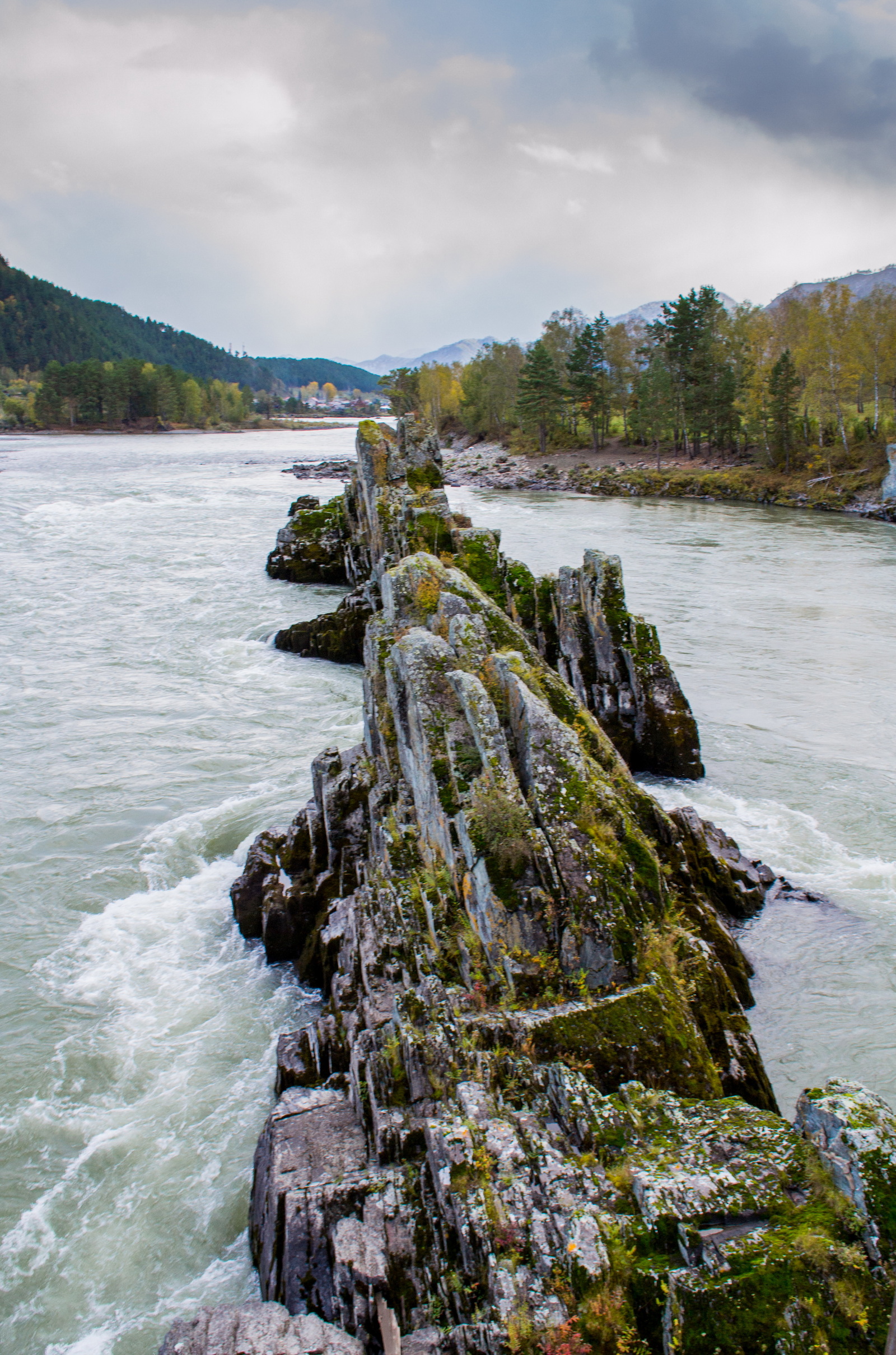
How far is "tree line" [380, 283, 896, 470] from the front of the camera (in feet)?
240

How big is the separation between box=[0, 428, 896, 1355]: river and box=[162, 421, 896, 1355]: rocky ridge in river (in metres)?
1.31

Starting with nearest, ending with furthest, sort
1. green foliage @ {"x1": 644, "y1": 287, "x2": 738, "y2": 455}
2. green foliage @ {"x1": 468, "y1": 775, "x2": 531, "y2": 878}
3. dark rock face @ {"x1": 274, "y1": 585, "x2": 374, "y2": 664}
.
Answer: green foliage @ {"x1": 468, "y1": 775, "x2": 531, "y2": 878} → dark rock face @ {"x1": 274, "y1": 585, "x2": 374, "y2": 664} → green foliage @ {"x1": 644, "y1": 287, "x2": 738, "y2": 455}

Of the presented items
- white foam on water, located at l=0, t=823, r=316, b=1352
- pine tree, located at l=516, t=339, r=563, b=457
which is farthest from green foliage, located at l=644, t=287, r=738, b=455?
white foam on water, located at l=0, t=823, r=316, b=1352

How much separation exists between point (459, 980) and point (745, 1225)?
432 cm

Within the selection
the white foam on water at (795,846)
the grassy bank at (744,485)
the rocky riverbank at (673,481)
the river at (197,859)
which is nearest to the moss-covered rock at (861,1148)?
the river at (197,859)

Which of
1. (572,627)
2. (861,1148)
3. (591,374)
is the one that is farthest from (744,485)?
(861,1148)

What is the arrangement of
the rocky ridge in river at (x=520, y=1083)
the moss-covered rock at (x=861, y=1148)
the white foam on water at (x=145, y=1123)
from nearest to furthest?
the moss-covered rock at (x=861, y=1148) → the rocky ridge in river at (x=520, y=1083) → the white foam on water at (x=145, y=1123)

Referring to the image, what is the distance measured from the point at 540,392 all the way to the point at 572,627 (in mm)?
85746

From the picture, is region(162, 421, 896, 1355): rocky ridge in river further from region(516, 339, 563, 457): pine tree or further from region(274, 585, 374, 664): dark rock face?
region(516, 339, 563, 457): pine tree

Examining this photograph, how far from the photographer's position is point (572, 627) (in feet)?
75.5

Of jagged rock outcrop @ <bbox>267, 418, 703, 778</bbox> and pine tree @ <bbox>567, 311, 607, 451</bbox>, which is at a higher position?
pine tree @ <bbox>567, 311, 607, 451</bbox>

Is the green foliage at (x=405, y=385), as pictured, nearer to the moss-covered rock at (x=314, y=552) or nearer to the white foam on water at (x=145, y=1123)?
the moss-covered rock at (x=314, y=552)

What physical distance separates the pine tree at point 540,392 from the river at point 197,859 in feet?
A: 203

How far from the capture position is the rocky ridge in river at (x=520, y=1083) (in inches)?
241
